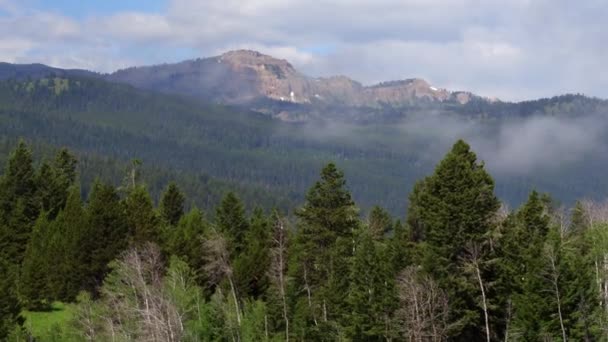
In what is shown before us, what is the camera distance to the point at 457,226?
49906mm

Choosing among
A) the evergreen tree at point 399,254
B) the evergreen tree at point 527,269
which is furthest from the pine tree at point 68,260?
the evergreen tree at point 527,269

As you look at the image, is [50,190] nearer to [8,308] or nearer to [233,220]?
[233,220]

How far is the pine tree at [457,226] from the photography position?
49188mm

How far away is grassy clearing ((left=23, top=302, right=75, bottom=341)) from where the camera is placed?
57.3 metres

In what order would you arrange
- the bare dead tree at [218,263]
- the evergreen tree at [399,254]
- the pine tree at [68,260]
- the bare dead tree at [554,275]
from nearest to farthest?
the bare dead tree at [554,275] → the evergreen tree at [399,254] → the bare dead tree at [218,263] → the pine tree at [68,260]

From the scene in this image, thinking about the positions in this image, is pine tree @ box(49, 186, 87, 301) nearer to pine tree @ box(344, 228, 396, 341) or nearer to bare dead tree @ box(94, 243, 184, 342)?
bare dead tree @ box(94, 243, 184, 342)

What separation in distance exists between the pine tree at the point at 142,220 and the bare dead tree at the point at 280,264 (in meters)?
11.5

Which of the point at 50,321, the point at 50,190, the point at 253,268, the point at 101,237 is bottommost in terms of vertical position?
the point at 50,321

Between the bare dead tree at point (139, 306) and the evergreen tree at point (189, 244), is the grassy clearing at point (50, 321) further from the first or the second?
the evergreen tree at point (189, 244)

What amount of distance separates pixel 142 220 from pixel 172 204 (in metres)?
22.5

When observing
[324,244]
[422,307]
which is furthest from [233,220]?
[422,307]

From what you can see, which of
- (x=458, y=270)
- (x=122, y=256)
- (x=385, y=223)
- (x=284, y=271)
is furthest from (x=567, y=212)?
(x=122, y=256)

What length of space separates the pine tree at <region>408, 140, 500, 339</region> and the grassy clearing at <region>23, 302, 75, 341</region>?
90.1 ft

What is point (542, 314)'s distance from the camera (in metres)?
46.9
